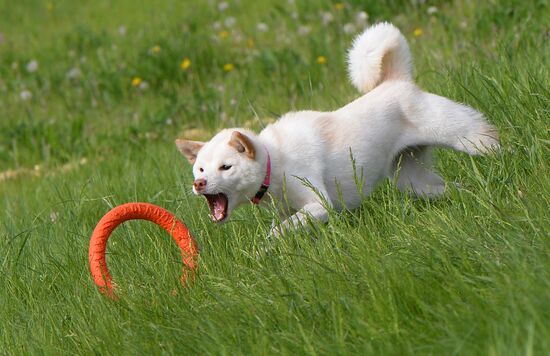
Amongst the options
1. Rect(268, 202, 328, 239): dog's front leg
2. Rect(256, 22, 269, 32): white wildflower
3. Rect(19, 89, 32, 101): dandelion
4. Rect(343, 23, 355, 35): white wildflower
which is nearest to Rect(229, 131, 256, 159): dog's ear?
Rect(268, 202, 328, 239): dog's front leg

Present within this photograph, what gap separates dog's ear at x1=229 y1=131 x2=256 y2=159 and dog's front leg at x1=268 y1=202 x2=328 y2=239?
341mm

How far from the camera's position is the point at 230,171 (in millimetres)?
4000

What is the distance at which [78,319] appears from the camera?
354 centimetres

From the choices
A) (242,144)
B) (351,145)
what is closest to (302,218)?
(242,144)

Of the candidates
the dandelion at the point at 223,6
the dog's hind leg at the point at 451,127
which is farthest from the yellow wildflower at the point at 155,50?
the dog's hind leg at the point at 451,127

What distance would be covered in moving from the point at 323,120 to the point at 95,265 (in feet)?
4.30

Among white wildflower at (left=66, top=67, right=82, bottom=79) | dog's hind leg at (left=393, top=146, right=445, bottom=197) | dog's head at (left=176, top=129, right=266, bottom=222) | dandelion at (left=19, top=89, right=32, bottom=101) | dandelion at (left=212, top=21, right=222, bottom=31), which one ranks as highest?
dog's head at (left=176, top=129, right=266, bottom=222)

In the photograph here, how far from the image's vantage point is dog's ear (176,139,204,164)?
4.27 meters

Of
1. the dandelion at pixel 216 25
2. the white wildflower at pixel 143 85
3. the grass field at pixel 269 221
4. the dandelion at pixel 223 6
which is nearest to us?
the grass field at pixel 269 221

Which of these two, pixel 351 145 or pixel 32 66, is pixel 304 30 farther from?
pixel 351 145

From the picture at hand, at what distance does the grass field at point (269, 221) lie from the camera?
9.43ft

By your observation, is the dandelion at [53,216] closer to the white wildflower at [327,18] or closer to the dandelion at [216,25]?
the white wildflower at [327,18]

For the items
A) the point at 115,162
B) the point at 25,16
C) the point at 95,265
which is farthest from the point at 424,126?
the point at 25,16

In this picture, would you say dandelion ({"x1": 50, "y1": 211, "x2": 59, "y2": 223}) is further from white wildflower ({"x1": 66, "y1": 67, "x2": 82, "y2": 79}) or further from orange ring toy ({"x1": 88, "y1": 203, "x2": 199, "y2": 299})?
white wildflower ({"x1": 66, "y1": 67, "x2": 82, "y2": 79})
